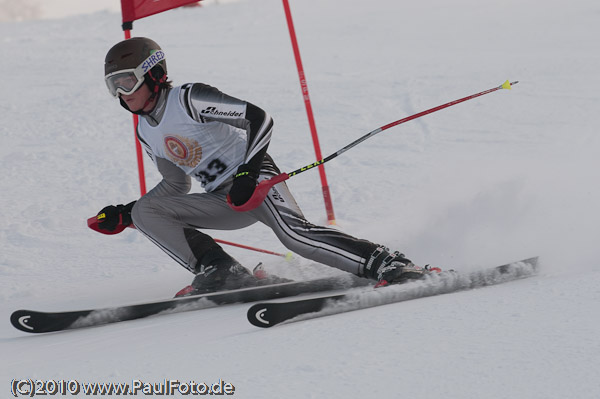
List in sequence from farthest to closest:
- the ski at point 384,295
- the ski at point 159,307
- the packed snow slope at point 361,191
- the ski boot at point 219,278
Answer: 1. the ski boot at point 219,278
2. the ski at point 159,307
3. the ski at point 384,295
4. the packed snow slope at point 361,191

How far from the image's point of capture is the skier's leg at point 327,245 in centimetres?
356

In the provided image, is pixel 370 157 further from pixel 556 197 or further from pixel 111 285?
pixel 111 285

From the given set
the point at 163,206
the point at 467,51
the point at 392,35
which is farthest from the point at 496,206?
the point at 392,35

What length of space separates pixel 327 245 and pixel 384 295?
21.6 inches

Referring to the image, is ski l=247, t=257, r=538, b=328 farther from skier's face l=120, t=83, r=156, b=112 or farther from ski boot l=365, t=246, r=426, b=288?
skier's face l=120, t=83, r=156, b=112

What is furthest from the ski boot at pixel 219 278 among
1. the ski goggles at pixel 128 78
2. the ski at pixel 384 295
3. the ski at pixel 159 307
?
the ski goggles at pixel 128 78

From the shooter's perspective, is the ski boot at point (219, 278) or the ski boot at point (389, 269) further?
the ski boot at point (219, 278)

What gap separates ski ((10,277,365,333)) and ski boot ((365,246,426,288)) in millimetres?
259

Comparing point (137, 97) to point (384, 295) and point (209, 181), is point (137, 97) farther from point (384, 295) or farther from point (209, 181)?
point (384, 295)

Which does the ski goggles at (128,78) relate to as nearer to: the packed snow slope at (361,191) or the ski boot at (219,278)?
the ski boot at (219,278)

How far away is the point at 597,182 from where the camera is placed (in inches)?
232

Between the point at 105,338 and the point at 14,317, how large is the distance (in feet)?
1.67

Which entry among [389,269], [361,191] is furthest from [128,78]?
[361,191]

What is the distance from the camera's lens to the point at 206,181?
392 cm
